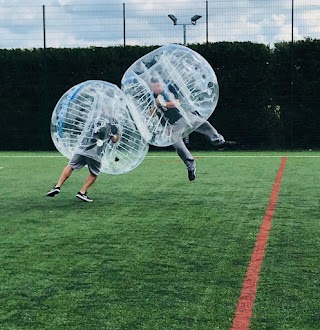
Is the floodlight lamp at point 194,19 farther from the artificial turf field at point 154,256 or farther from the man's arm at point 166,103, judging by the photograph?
the man's arm at point 166,103

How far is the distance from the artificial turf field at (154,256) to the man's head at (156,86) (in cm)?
152

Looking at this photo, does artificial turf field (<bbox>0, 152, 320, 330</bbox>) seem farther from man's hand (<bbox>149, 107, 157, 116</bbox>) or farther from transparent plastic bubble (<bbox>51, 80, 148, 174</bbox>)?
man's hand (<bbox>149, 107, 157, 116</bbox>)

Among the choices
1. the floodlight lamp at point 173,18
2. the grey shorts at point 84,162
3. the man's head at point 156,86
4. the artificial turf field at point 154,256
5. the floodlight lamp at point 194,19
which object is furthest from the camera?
the floodlight lamp at point 194,19

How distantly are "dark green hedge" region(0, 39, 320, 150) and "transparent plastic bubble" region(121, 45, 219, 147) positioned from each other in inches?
444

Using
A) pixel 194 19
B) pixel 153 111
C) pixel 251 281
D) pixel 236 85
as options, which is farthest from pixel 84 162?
pixel 194 19

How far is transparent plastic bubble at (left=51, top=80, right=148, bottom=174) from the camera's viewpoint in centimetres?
904

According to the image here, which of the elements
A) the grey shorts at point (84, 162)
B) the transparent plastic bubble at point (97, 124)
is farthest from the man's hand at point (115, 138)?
the grey shorts at point (84, 162)

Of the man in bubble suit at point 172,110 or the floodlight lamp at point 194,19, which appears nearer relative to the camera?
the man in bubble suit at point 172,110

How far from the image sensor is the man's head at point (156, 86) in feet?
28.8

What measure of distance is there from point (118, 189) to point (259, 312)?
678 centimetres

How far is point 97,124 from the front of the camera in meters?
9.13

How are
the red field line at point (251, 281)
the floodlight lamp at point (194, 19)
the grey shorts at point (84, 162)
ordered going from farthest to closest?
the floodlight lamp at point (194, 19) < the grey shorts at point (84, 162) < the red field line at point (251, 281)

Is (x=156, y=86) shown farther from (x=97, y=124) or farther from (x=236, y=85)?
(x=236, y=85)

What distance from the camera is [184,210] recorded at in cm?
891
